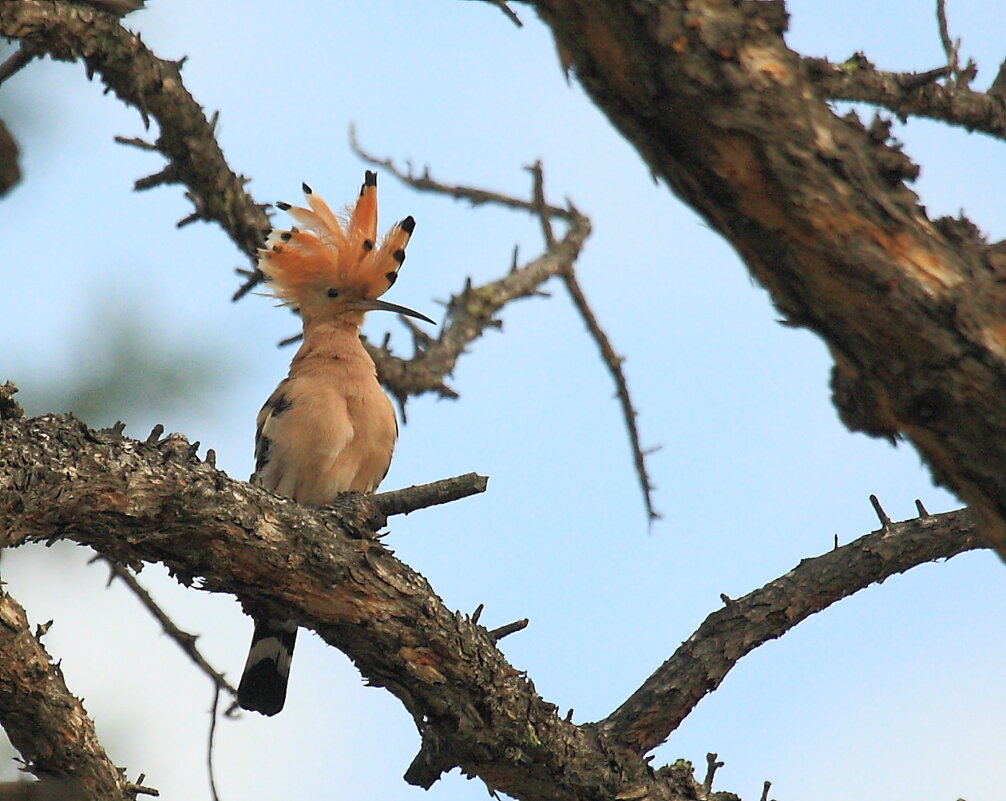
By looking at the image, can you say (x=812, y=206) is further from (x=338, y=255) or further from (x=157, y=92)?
(x=338, y=255)

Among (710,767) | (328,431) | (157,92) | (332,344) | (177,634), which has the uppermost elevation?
(157,92)

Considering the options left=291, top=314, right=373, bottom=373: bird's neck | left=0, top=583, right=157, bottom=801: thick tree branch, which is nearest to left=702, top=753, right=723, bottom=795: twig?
left=0, top=583, right=157, bottom=801: thick tree branch

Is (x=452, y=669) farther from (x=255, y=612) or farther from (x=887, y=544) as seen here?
(x=887, y=544)

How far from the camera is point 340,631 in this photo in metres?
2.62

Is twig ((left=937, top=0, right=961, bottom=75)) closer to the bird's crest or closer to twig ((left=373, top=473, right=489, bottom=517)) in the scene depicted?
twig ((left=373, top=473, right=489, bottom=517))

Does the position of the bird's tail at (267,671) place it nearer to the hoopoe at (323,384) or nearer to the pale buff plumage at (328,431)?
the hoopoe at (323,384)

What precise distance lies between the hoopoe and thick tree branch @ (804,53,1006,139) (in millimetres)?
2066

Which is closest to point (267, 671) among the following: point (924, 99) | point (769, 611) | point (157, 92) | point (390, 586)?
point (390, 586)

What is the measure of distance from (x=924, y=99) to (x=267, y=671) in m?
2.58

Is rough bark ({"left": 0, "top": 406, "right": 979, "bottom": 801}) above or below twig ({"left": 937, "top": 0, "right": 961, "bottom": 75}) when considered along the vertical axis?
below

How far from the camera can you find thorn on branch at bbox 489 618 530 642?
278 cm

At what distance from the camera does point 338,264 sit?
4.82 metres

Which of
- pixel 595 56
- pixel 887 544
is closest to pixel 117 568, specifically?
pixel 887 544

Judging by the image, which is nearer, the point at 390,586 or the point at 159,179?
the point at 390,586
